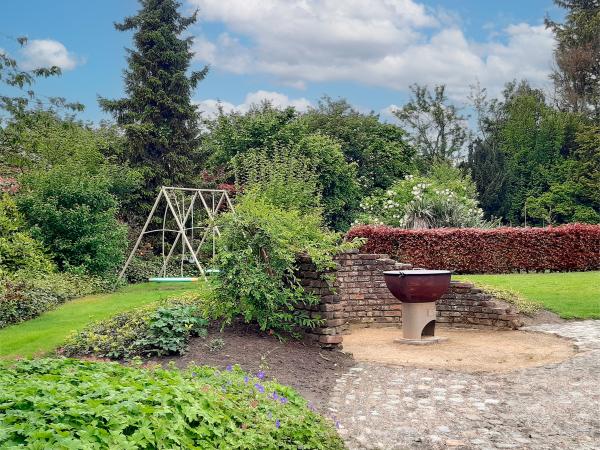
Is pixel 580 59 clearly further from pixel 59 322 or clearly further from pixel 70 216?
pixel 59 322

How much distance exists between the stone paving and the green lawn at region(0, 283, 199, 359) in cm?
382

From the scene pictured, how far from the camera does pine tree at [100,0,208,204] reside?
2480 cm

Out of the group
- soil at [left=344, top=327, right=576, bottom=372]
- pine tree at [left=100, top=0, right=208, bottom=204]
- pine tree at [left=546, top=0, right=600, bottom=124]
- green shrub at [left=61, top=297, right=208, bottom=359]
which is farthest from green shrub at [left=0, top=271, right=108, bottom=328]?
pine tree at [left=546, top=0, right=600, bottom=124]

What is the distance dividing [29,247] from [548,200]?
26.9 m

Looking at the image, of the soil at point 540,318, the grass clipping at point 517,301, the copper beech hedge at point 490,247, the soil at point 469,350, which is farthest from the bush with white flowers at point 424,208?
the soil at point 469,350

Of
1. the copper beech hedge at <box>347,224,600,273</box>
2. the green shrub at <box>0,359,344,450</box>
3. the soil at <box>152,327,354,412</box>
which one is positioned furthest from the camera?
the copper beech hedge at <box>347,224,600,273</box>

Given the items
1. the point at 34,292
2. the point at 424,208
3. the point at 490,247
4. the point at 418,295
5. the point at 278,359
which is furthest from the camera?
the point at 424,208

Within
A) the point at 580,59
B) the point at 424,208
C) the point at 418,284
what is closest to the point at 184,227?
the point at 424,208

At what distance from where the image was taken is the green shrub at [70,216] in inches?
641

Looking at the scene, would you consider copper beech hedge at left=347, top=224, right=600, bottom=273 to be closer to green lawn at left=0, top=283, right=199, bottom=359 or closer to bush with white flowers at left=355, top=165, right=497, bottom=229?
bush with white flowers at left=355, top=165, right=497, bottom=229

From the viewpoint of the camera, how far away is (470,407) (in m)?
6.34

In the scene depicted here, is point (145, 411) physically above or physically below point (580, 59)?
below

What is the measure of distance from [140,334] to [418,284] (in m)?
4.03

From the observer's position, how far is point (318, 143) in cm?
2481
